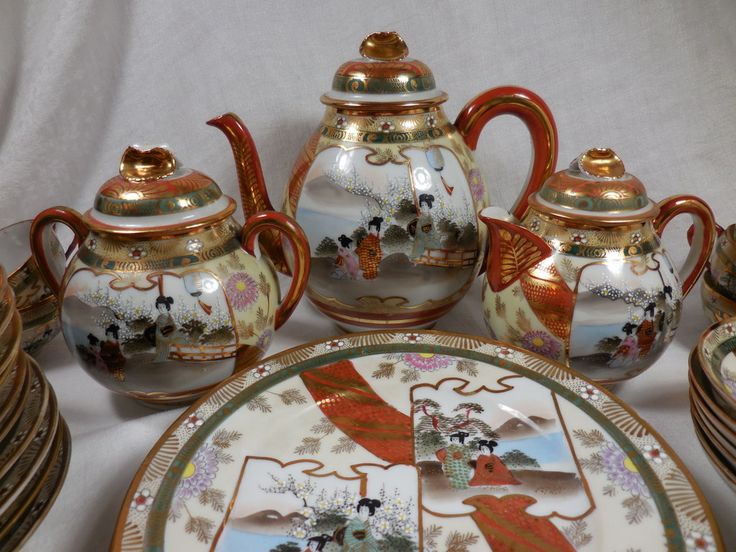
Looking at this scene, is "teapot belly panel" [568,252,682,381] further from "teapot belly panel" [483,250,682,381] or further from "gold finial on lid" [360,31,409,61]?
"gold finial on lid" [360,31,409,61]

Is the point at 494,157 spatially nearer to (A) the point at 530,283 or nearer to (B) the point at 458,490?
(A) the point at 530,283

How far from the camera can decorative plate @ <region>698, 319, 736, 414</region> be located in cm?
74

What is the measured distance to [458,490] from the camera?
0.78 meters

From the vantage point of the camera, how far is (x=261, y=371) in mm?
918

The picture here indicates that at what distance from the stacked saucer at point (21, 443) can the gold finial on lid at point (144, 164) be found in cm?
25

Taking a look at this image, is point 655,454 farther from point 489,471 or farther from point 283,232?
point 283,232

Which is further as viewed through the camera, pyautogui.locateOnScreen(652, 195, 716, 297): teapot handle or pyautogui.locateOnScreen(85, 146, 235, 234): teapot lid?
pyautogui.locateOnScreen(652, 195, 716, 297): teapot handle

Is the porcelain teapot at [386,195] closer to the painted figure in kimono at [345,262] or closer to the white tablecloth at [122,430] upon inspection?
the painted figure in kimono at [345,262]

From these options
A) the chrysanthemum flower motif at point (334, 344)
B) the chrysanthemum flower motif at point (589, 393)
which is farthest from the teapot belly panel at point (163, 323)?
the chrysanthemum flower motif at point (589, 393)

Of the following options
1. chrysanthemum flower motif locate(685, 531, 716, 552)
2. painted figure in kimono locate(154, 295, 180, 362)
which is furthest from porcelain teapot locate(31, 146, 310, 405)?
chrysanthemum flower motif locate(685, 531, 716, 552)

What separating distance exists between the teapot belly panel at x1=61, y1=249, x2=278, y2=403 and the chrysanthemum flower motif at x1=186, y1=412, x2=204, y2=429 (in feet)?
0.29

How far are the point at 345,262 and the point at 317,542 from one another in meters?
0.45

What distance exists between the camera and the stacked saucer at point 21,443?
0.64 meters

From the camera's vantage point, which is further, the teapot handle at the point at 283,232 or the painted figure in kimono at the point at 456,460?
the teapot handle at the point at 283,232
